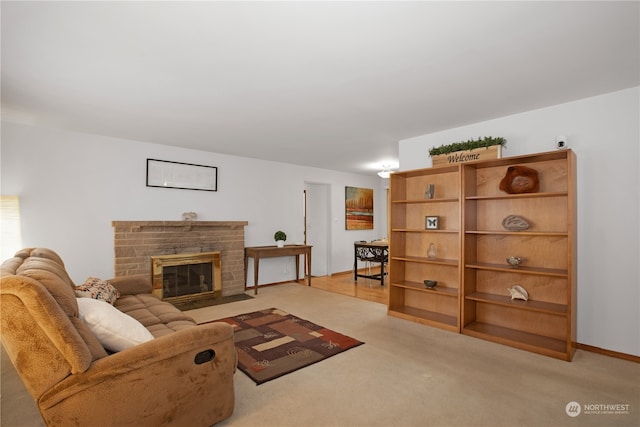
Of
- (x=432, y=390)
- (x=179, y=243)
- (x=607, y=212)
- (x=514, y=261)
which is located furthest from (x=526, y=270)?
(x=179, y=243)

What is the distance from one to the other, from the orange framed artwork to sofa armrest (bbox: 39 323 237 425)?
5.82m

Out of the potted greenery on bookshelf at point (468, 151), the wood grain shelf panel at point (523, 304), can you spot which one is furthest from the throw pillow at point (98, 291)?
the potted greenery on bookshelf at point (468, 151)

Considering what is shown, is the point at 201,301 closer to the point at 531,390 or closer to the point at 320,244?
the point at 320,244

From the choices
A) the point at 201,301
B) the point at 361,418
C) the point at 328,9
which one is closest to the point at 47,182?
the point at 201,301

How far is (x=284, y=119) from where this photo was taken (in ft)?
11.8

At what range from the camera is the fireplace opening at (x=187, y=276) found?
15.0ft

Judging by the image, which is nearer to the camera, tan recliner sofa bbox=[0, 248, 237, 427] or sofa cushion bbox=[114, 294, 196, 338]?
tan recliner sofa bbox=[0, 248, 237, 427]

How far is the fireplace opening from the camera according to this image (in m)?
4.58

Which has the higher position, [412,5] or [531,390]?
[412,5]

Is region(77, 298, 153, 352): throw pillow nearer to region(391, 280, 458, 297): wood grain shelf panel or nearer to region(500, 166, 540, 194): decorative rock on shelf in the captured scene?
region(391, 280, 458, 297): wood grain shelf panel

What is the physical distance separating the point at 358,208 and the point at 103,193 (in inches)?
207

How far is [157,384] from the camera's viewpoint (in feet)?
5.41

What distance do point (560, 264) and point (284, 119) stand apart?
3.23m

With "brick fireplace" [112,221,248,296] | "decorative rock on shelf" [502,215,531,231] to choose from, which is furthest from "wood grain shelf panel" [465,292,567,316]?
"brick fireplace" [112,221,248,296]
